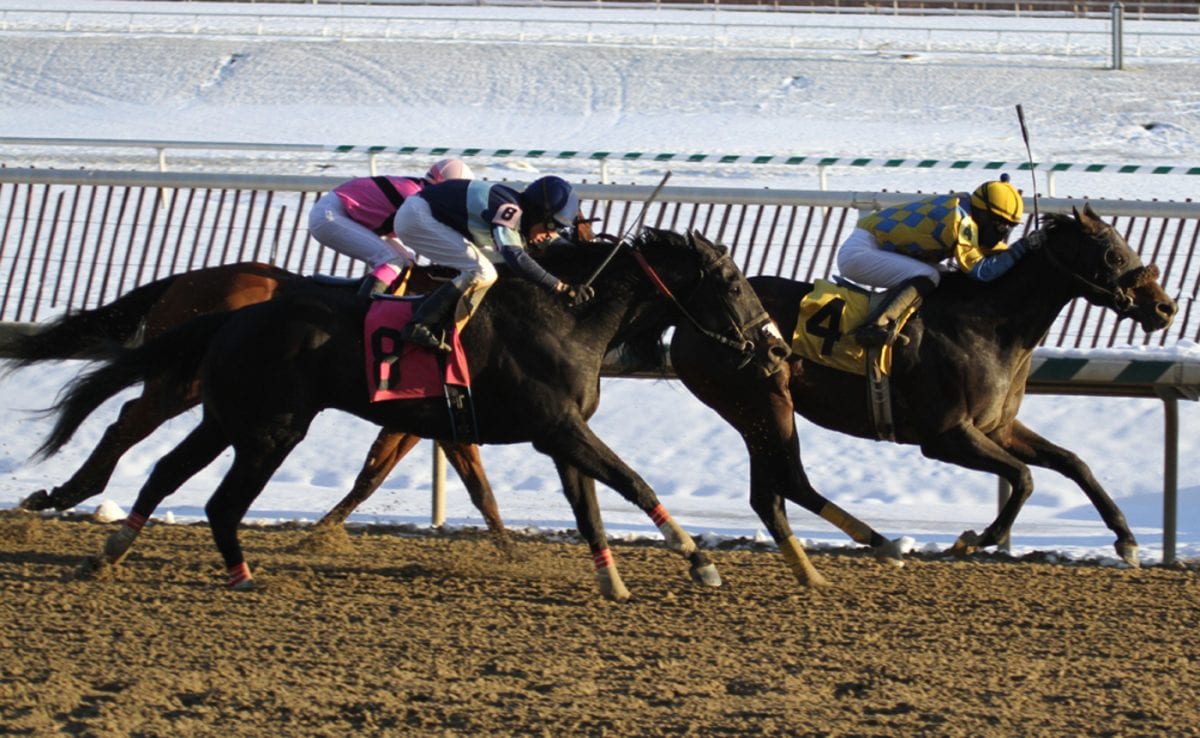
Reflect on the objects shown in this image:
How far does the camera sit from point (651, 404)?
10555mm

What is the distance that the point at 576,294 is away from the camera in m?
6.33

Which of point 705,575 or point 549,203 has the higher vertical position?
point 549,203

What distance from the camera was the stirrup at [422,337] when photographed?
6180 millimetres

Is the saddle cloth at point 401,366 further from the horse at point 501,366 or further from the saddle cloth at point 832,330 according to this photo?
the saddle cloth at point 832,330

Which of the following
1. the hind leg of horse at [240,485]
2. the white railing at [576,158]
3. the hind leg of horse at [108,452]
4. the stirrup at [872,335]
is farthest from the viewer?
the white railing at [576,158]

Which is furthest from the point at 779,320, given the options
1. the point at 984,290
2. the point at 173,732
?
the point at 173,732

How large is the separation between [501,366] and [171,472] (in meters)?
1.34

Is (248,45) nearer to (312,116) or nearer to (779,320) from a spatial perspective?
(312,116)

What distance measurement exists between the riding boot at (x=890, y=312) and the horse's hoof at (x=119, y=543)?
3.04 m

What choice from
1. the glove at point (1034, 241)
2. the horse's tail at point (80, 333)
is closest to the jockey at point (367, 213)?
the horse's tail at point (80, 333)

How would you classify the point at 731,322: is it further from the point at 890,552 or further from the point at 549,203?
the point at 890,552

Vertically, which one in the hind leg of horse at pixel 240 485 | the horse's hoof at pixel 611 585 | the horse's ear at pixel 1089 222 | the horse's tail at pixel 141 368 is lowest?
the horse's hoof at pixel 611 585

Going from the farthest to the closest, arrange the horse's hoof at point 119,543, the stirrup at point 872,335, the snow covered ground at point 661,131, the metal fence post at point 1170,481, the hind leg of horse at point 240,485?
the snow covered ground at point 661,131, the metal fence post at point 1170,481, the stirrup at point 872,335, the horse's hoof at point 119,543, the hind leg of horse at point 240,485

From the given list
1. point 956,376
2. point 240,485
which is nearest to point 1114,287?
point 956,376
